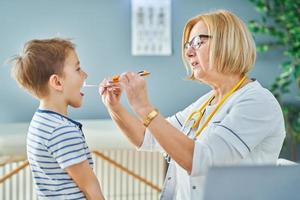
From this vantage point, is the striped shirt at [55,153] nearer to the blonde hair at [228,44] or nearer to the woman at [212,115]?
the woman at [212,115]

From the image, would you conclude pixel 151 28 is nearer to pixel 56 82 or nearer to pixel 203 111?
pixel 203 111

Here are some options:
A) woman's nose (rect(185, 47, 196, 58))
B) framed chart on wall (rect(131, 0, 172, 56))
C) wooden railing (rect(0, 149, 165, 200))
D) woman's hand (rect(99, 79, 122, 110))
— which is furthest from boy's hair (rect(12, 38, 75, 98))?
framed chart on wall (rect(131, 0, 172, 56))

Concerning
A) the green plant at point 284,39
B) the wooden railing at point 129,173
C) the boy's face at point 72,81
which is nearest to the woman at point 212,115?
the boy's face at point 72,81

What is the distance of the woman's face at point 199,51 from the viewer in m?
1.74

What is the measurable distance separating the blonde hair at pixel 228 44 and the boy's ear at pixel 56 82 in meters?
0.47

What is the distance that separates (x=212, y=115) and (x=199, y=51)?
0.21 meters

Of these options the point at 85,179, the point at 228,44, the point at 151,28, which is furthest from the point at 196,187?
the point at 151,28

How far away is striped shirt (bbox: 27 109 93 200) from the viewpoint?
4.99 feet

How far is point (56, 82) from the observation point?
162cm

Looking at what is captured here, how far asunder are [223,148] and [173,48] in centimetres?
175

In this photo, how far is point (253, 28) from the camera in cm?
328

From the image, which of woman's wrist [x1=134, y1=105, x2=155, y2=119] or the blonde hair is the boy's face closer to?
woman's wrist [x1=134, y1=105, x2=155, y2=119]

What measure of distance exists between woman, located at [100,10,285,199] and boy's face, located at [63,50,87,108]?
12 cm

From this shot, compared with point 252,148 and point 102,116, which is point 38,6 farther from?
point 252,148
